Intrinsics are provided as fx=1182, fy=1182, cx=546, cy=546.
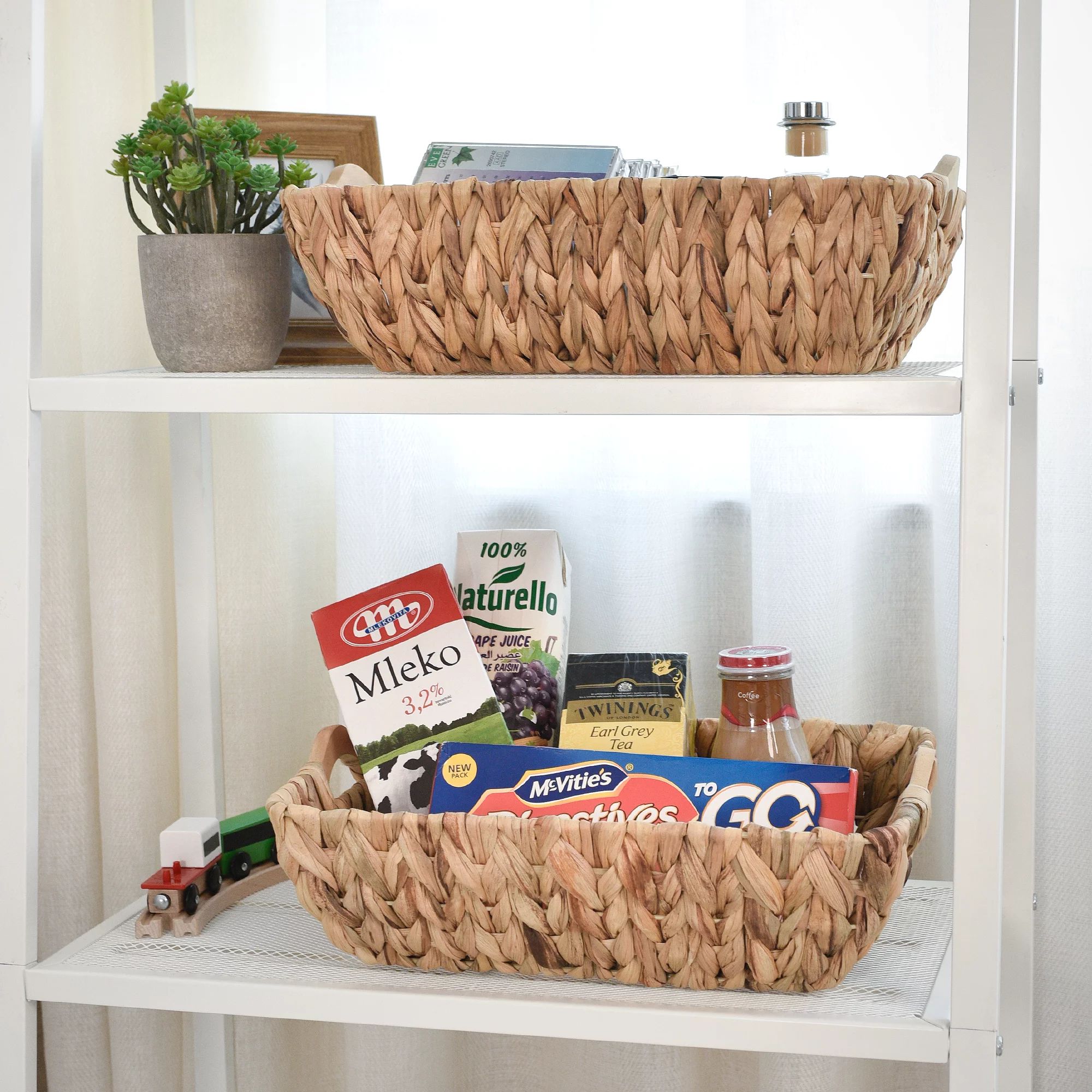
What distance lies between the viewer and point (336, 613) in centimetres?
91

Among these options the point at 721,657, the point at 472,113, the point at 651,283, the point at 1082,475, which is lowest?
the point at 721,657

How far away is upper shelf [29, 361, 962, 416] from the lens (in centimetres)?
71

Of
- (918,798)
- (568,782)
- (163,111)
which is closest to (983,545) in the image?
(918,798)

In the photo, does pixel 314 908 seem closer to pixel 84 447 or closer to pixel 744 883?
pixel 744 883

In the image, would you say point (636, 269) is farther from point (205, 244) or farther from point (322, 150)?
point (322, 150)

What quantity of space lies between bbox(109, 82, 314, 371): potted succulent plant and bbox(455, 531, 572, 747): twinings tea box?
0.81ft

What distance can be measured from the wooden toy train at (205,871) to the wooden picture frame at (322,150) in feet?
1.33

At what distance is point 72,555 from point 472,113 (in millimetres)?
611

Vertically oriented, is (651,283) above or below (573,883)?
above

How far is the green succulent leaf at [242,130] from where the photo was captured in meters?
0.86

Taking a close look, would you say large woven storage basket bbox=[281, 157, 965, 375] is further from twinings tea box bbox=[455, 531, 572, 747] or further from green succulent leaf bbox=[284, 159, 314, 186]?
twinings tea box bbox=[455, 531, 572, 747]

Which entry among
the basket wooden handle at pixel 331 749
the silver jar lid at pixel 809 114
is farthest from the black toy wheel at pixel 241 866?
the silver jar lid at pixel 809 114

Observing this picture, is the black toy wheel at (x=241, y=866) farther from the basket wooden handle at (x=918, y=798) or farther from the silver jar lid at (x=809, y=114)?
the silver jar lid at (x=809, y=114)

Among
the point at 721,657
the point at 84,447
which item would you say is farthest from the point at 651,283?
the point at 84,447
